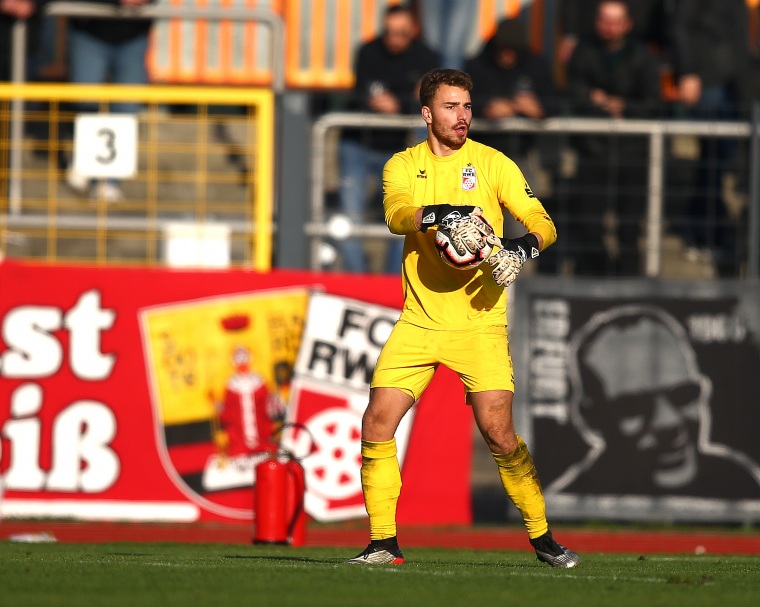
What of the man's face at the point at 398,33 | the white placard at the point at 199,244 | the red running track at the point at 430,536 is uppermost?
the man's face at the point at 398,33

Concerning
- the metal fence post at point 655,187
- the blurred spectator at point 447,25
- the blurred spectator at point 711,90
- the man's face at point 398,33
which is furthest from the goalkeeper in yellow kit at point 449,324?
the blurred spectator at point 447,25

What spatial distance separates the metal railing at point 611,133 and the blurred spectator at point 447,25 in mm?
2180

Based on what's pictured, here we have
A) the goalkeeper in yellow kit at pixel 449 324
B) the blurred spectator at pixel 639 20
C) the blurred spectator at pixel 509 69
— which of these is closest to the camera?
the goalkeeper in yellow kit at pixel 449 324

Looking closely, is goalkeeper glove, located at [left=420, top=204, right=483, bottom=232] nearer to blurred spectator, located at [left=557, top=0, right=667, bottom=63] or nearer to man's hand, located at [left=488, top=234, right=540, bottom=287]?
man's hand, located at [left=488, top=234, right=540, bottom=287]

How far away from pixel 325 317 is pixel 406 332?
501 centimetres

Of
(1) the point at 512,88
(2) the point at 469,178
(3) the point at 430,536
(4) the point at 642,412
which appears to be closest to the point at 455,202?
(2) the point at 469,178

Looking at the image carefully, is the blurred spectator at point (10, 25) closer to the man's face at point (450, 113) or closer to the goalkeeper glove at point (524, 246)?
the man's face at point (450, 113)

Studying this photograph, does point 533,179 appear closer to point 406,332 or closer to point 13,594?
point 406,332

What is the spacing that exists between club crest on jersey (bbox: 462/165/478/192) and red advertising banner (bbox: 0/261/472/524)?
4.95 metres

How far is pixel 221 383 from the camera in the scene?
→ 12.7 metres

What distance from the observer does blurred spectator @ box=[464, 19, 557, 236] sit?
12961 millimetres

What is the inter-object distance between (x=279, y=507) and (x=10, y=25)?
17.9 feet

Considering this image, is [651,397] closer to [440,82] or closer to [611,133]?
[611,133]

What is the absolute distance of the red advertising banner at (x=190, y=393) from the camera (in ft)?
41.4
